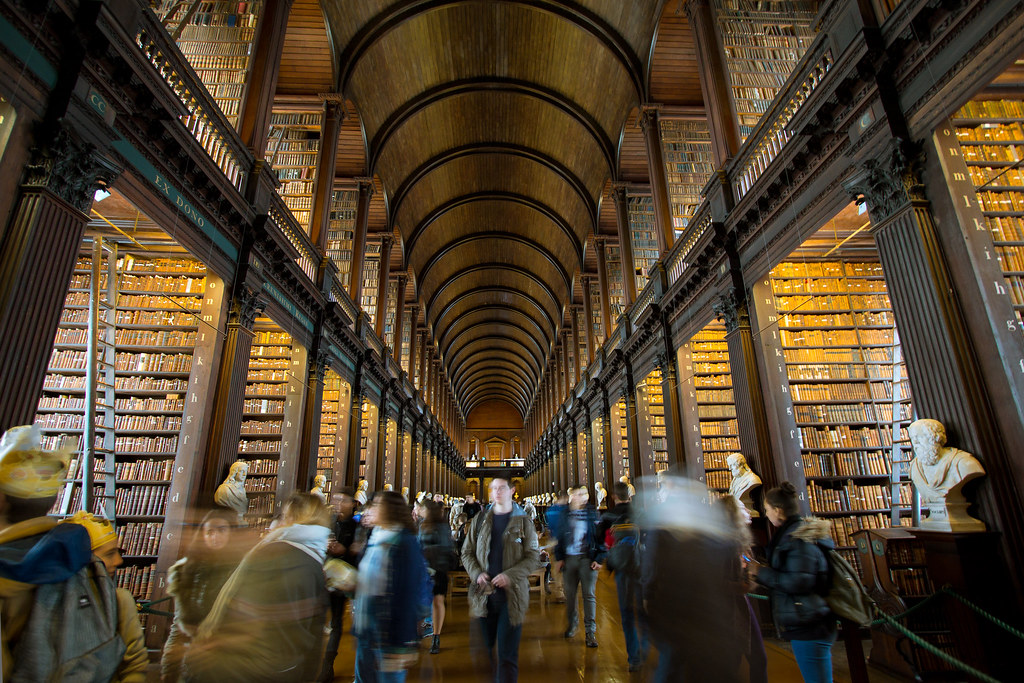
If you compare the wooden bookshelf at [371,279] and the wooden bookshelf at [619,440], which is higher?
the wooden bookshelf at [371,279]

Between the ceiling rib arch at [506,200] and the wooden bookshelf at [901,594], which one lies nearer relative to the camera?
the wooden bookshelf at [901,594]

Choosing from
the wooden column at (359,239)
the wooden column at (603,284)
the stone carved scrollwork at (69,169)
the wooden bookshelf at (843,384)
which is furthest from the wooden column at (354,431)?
the wooden bookshelf at (843,384)

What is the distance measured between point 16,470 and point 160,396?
530 cm

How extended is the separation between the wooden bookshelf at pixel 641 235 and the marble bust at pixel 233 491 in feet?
28.9

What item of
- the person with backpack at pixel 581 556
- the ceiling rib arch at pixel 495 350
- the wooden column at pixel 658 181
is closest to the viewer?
the person with backpack at pixel 581 556

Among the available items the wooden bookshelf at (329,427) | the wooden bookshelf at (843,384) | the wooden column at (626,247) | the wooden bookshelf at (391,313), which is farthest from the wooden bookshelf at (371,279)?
the wooden bookshelf at (843,384)

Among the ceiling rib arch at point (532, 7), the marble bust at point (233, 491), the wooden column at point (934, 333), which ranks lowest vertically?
the marble bust at point (233, 491)

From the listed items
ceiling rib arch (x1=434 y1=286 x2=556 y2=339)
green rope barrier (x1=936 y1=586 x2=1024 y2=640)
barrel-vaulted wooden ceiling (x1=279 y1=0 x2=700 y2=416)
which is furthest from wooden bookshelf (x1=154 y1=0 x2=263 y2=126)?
ceiling rib arch (x1=434 y1=286 x2=556 y2=339)

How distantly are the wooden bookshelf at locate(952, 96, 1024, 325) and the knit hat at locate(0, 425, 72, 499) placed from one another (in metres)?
5.27

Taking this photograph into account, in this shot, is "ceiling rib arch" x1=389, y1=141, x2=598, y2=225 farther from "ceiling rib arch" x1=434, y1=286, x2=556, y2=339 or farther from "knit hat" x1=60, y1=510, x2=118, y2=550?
"knit hat" x1=60, y1=510, x2=118, y2=550

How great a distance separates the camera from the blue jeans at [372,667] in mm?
1970

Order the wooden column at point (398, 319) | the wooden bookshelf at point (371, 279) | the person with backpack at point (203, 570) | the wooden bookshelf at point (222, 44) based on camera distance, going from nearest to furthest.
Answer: the person with backpack at point (203, 570), the wooden bookshelf at point (222, 44), the wooden bookshelf at point (371, 279), the wooden column at point (398, 319)

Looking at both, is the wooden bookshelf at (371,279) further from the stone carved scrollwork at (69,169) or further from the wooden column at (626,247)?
the stone carved scrollwork at (69,169)

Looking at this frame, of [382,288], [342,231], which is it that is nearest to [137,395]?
[342,231]
